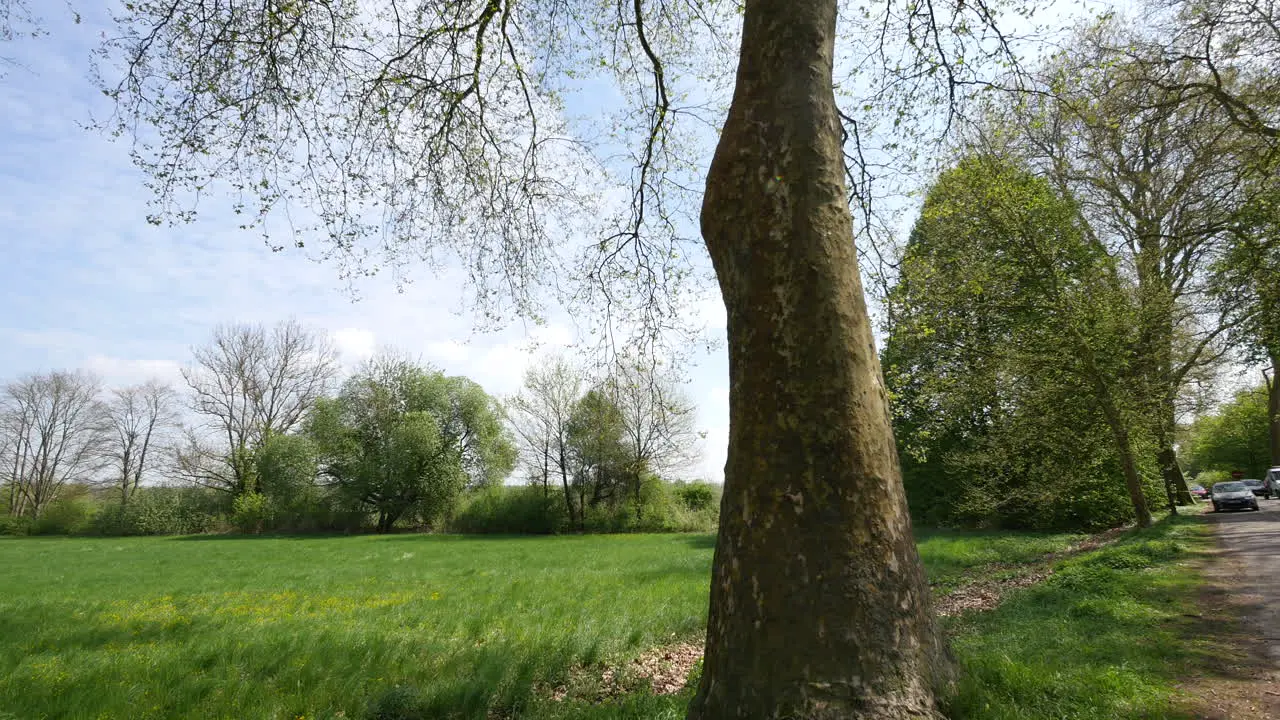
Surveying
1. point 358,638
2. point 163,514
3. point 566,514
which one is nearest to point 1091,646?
point 358,638

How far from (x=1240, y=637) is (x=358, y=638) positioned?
30.6 ft

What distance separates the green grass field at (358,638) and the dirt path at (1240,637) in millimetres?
498

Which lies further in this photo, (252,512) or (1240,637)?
(252,512)

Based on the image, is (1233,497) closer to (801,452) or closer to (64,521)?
(801,452)

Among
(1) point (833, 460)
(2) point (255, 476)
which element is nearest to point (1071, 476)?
(1) point (833, 460)

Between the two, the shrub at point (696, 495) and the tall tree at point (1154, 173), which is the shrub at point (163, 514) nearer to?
the shrub at point (696, 495)

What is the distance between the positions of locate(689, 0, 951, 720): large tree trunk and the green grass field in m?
0.75

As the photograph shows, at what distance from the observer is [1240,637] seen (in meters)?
6.14

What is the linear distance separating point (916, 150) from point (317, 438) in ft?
143

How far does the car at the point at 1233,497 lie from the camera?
2564 centimetres

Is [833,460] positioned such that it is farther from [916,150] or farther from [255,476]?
[255,476]

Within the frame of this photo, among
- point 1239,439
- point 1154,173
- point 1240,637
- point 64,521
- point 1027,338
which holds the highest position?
point 1154,173

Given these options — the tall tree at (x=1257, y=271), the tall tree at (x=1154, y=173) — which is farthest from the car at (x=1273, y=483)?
the tall tree at (x=1257, y=271)

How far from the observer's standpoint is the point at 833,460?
133 inches
